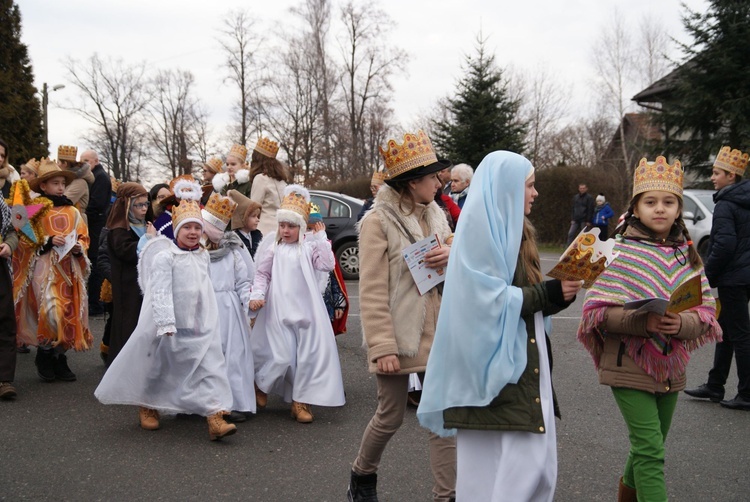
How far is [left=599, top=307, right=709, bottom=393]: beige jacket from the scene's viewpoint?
3.35 meters

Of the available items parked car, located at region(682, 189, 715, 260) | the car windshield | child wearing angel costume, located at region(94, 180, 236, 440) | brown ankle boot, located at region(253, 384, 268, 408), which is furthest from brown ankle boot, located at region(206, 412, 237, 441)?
the car windshield

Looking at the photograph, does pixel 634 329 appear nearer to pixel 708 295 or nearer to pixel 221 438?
pixel 708 295

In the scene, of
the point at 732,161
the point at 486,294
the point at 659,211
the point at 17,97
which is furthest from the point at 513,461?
the point at 17,97

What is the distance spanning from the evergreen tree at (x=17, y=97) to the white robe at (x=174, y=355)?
57.0 ft

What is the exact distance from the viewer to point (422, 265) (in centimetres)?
376

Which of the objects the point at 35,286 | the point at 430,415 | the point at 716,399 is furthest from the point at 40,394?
the point at 716,399

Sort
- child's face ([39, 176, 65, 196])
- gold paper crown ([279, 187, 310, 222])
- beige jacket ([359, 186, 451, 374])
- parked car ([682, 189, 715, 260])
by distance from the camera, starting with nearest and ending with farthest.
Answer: beige jacket ([359, 186, 451, 374])
gold paper crown ([279, 187, 310, 222])
child's face ([39, 176, 65, 196])
parked car ([682, 189, 715, 260])

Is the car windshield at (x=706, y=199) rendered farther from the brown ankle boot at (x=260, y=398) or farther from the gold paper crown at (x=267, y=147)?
the brown ankle boot at (x=260, y=398)

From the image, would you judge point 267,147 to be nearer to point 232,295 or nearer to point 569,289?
point 232,295

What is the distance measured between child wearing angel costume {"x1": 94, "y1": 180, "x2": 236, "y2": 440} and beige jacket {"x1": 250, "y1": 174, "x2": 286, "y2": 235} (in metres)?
2.52

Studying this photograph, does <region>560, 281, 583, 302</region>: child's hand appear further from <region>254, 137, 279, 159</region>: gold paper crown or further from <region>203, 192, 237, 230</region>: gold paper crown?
<region>254, 137, 279, 159</region>: gold paper crown

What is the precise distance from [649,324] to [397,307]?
1226 millimetres

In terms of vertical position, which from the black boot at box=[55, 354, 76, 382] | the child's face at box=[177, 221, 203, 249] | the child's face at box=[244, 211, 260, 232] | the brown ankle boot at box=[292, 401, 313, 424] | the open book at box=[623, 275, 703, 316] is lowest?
the brown ankle boot at box=[292, 401, 313, 424]

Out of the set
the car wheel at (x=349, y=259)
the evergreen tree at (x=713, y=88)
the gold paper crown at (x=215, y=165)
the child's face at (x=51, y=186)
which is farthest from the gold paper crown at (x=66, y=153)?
the evergreen tree at (x=713, y=88)
